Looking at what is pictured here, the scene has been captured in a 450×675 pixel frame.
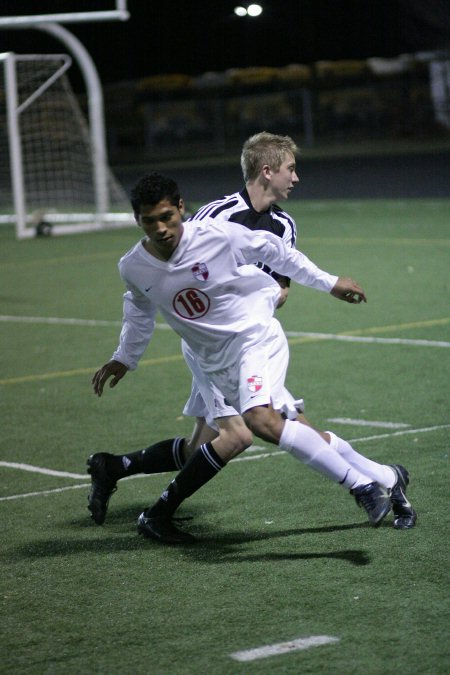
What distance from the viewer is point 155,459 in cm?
636

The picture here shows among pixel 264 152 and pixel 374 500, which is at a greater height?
pixel 264 152

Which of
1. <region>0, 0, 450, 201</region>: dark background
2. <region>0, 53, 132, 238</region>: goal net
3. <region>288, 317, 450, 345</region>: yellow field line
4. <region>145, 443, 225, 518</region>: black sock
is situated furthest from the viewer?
<region>0, 0, 450, 201</region>: dark background

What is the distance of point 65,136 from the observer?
24281 millimetres

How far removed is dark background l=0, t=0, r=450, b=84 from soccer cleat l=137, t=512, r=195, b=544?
41161mm

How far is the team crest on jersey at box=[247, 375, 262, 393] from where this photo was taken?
17.9 feet

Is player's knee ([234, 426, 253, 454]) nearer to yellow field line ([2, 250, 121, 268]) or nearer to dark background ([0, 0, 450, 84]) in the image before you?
yellow field line ([2, 250, 121, 268])

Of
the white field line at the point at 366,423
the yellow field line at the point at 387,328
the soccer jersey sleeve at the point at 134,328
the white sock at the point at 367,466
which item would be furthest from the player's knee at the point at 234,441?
the yellow field line at the point at 387,328

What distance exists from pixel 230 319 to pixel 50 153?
1926 centimetres

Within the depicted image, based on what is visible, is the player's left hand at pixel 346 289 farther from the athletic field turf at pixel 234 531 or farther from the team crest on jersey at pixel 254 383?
the athletic field turf at pixel 234 531

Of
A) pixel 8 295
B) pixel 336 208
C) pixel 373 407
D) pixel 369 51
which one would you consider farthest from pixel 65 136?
pixel 369 51

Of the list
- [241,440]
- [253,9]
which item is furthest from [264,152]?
[253,9]

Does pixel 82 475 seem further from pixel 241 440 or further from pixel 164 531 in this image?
pixel 241 440

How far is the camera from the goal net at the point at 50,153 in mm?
23188

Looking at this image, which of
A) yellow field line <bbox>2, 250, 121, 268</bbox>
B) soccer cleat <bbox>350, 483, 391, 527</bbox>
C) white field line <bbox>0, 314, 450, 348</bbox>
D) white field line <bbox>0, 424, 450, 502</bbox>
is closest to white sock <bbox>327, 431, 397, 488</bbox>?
soccer cleat <bbox>350, 483, 391, 527</bbox>
